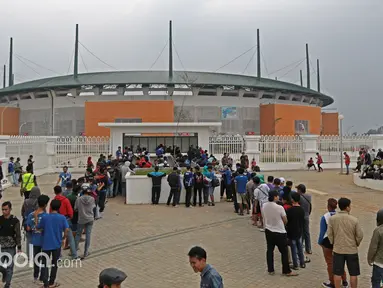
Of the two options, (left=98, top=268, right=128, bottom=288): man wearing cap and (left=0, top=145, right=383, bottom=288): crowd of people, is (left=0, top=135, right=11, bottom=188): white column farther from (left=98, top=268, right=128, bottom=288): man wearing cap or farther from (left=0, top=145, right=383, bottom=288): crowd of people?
(left=98, top=268, right=128, bottom=288): man wearing cap

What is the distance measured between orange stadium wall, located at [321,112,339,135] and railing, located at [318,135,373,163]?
102 feet

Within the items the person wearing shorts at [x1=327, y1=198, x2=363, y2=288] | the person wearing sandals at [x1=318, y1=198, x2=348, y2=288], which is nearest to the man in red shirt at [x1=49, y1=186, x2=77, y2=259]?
the person wearing sandals at [x1=318, y1=198, x2=348, y2=288]

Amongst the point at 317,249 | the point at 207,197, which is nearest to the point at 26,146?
the point at 207,197

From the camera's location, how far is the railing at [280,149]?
69.4ft

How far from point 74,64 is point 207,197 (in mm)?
41767

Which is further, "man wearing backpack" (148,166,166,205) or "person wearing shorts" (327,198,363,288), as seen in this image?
"man wearing backpack" (148,166,166,205)

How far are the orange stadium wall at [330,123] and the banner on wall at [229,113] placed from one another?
17867 millimetres

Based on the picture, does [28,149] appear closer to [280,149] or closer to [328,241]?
[280,149]

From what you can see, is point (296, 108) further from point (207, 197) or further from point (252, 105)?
point (207, 197)

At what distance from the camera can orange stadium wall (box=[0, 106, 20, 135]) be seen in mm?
42781

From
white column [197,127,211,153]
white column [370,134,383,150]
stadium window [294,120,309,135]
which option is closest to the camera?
white column [197,127,211,153]

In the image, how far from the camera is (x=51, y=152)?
67.4ft

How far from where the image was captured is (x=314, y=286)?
4719 millimetres

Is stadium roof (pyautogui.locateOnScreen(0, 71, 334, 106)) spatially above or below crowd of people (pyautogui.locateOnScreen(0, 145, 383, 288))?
above
